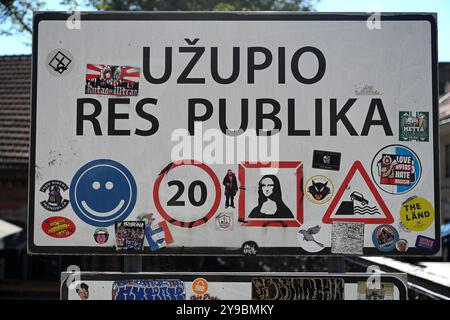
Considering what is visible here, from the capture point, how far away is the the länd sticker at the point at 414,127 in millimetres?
2861

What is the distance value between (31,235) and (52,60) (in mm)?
853

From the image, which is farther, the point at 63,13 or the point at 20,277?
the point at 20,277

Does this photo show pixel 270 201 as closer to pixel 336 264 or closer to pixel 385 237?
pixel 336 264

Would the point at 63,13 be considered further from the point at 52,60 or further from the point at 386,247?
the point at 386,247

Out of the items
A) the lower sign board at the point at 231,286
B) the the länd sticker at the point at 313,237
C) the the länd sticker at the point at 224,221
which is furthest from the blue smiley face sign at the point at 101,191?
the the länd sticker at the point at 313,237

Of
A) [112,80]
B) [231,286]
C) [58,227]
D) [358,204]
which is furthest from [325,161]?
[58,227]

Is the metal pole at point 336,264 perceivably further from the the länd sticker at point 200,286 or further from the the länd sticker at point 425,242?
the the länd sticker at point 200,286

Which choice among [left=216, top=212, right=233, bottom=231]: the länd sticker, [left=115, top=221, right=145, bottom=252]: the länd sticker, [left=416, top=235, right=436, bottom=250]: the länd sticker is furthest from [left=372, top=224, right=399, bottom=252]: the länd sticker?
[left=115, top=221, right=145, bottom=252]: the länd sticker

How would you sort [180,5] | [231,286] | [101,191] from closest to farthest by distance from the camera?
[231,286], [101,191], [180,5]

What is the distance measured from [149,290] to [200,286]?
24cm

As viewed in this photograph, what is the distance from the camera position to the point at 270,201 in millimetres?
2848

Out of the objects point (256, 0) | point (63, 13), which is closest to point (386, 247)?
point (63, 13)

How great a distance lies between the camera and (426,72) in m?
2.90

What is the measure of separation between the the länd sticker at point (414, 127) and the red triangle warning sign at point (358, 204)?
10.2 inches
